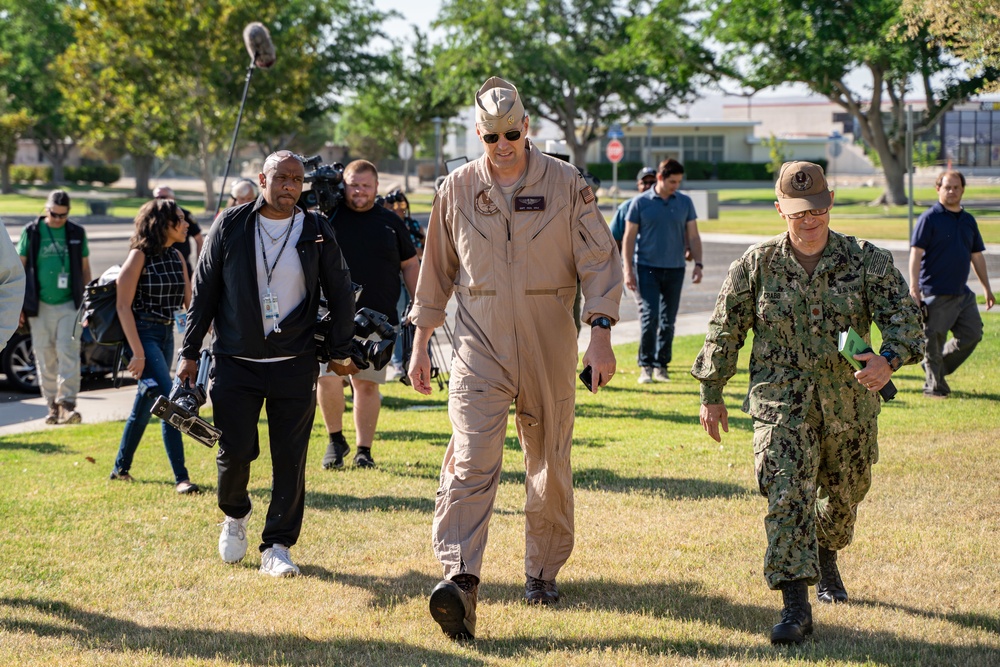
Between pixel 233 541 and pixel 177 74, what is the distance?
39246mm

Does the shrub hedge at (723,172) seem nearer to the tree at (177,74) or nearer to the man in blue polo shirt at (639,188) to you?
the tree at (177,74)

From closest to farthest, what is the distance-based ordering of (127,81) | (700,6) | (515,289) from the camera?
(515,289), (127,81), (700,6)

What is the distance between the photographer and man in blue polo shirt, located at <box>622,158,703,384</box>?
Result: 37.8ft

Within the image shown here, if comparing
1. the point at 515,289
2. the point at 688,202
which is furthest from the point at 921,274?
the point at 515,289

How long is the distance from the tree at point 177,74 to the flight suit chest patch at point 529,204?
38.0 metres

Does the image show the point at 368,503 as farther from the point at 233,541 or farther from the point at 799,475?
the point at 799,475

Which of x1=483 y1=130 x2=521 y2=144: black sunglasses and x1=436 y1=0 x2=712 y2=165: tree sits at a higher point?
x1=436 y1=0 x2=712 y2=165: tree

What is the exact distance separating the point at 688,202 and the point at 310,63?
116 ft

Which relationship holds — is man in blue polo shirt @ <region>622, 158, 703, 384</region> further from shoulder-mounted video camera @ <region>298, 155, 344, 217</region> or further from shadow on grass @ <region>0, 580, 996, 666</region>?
shadow on grass @ <region>0, 580, 996, 666</region>

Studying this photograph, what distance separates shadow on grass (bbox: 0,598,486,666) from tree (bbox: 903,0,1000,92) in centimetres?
1017

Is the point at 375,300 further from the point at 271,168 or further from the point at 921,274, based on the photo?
the point at 921,274

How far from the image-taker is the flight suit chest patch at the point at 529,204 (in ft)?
16.6

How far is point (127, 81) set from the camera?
42875 mm

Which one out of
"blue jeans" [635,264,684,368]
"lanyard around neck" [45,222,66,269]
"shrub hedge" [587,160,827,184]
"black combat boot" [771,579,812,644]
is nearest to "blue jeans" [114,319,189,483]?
"lanyard around neck" [45,222,66,269]
